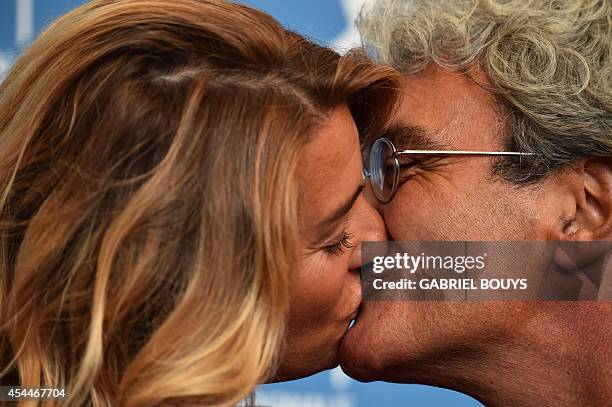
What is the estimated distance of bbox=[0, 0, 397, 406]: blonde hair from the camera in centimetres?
147

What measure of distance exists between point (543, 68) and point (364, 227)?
544mm

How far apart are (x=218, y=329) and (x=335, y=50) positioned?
2.30 feet

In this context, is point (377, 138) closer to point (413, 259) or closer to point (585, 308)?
point (413, 259)

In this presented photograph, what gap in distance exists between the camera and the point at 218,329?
1.48 metres

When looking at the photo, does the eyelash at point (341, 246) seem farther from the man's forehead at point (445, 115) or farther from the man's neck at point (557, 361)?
the man's neck at point (557, 361)

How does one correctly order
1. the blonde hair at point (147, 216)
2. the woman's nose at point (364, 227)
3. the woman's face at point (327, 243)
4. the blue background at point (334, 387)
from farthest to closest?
the blue background at point (334, 387)
the woman's nose at point (364, 227)
the woman's face at point (327, 243)
the blonde hair at point (147, 216)

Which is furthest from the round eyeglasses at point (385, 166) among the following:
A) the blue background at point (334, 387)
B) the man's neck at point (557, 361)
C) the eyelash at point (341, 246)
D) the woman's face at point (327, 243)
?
the blue background at point (334, 387)

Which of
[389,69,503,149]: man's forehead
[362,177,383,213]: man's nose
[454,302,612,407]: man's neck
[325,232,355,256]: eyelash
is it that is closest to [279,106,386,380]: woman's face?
[325,232,355,256]: eyelash

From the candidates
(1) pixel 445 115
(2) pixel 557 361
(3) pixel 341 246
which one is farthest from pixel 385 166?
(2) pixel 557 361

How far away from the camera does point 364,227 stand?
6.31 ft

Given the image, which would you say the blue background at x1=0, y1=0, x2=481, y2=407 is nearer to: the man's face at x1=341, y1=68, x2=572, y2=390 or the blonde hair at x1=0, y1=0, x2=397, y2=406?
the man's face at x1=341, y1=68, x2=572, y2=390

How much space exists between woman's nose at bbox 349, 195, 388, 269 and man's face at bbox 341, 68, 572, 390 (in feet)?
0.12

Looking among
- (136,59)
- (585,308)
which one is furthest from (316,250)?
(585,308)

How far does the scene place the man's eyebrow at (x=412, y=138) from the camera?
6.64 feet
